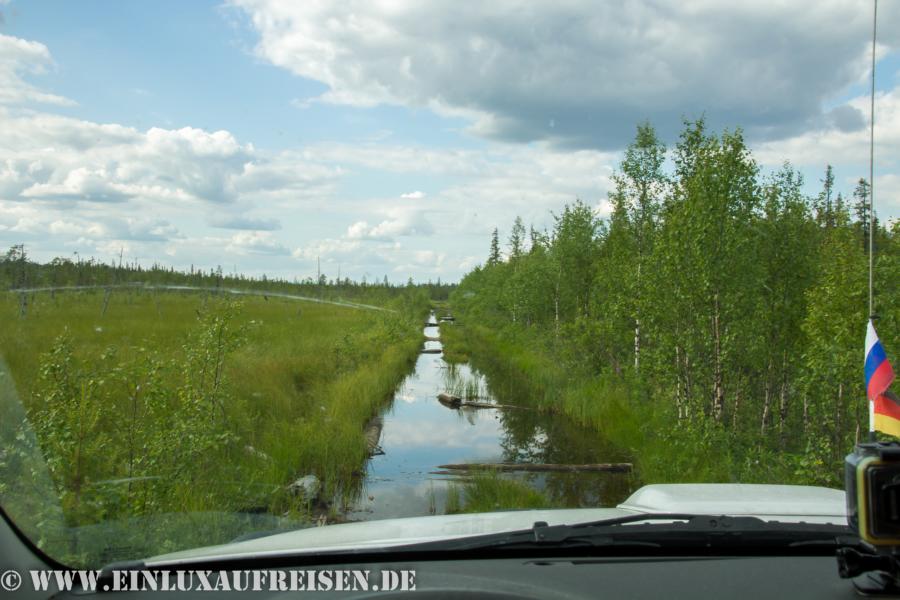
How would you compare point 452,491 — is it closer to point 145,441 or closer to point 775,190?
point 145,441

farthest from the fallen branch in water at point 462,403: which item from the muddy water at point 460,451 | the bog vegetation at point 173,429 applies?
the bog vegetation at point 173,429

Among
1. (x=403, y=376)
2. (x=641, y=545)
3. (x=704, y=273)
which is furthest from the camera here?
(x=403, y=376)

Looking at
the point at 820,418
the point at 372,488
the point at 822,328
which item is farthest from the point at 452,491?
the point at 820,418

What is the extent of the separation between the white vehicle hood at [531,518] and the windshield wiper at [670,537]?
15 centimetres

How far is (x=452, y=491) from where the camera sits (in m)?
8.82

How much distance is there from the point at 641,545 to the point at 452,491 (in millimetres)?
7190

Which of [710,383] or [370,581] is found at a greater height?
[370,581]

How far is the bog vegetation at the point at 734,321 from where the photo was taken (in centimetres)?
844

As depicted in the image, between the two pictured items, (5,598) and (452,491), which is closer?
(5,598)

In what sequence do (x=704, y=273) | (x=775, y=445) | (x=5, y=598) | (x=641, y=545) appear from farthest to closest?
(x=775, y=445) → (x=704, y=273) → (x=641, y=545) → (x=5, y=598)

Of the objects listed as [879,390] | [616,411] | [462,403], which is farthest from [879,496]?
[462,403]

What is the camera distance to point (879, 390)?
6.08ft

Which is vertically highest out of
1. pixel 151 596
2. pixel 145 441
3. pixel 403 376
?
pixel 151 596

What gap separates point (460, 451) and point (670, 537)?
35.2 ft
